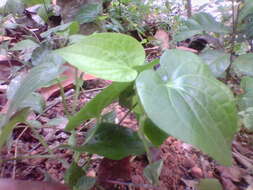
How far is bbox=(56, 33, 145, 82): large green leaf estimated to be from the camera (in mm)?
500

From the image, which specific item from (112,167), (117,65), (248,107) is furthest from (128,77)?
(248,107)

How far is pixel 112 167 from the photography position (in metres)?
0.75

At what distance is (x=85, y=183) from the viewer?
632 mm

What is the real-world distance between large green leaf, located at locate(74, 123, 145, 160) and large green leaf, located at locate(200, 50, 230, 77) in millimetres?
431

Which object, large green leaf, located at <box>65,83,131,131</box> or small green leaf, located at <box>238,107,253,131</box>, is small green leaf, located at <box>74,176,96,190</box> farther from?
small green leaf, located at <box>238,107,253,131</box>

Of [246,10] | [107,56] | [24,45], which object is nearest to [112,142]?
[107,56]

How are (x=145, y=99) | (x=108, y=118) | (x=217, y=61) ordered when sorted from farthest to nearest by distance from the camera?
(x=217, y=61), (x=108, y=118), (x=145, y=99)

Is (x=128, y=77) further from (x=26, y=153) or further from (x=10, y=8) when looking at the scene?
(x=10, y=8)

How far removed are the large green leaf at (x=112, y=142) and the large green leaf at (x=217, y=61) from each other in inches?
17.0

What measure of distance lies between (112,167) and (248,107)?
0.42 m

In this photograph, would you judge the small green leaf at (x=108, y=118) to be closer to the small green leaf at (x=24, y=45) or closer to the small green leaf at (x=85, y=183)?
the small green leaf at (x=85, y=183)

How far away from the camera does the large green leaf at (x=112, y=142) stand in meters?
0.64

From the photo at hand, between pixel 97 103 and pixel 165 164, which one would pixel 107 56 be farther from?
pixel 165 164

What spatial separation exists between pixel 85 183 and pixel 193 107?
0.31m
